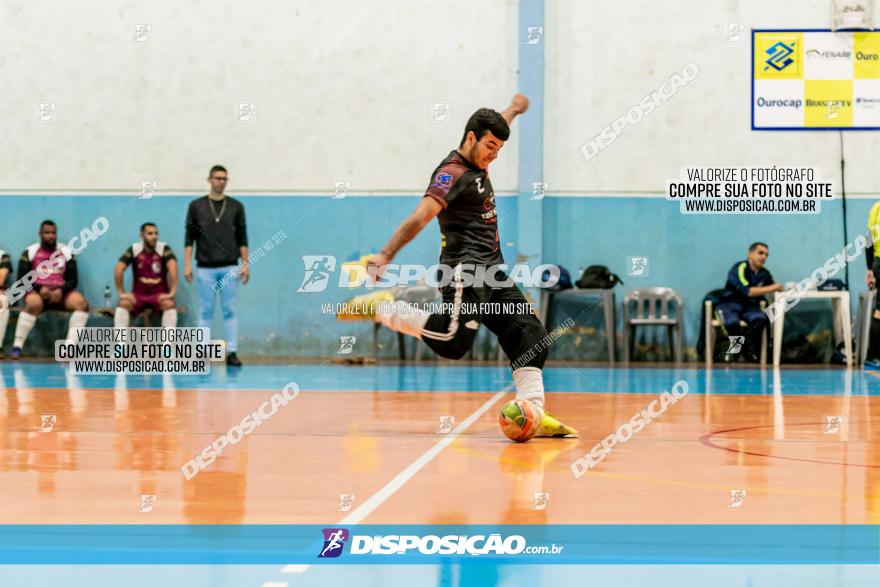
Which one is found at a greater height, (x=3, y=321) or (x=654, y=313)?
(x=654, y=313)

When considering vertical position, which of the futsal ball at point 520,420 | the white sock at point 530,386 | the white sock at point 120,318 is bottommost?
the futsal ball at point 520,420

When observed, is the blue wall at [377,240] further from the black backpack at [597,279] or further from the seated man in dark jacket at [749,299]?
the seated man in dark jacket at [749,299]

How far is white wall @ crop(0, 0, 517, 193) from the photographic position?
18.8 m

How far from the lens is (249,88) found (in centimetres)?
1895

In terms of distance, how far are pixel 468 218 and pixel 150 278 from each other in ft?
37.1

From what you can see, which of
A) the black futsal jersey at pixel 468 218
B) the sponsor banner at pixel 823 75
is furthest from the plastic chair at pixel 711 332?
the black futsal jersey at pixel 468 218

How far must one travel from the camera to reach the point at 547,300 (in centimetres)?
1823

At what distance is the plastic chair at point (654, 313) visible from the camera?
17953 mm

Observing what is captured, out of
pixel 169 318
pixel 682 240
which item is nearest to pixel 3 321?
pixel 169 318

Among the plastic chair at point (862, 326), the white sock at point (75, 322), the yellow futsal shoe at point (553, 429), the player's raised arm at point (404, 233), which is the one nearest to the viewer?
the player's raised arm at point (404, 233)

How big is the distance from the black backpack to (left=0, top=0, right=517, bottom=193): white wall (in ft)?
6.59

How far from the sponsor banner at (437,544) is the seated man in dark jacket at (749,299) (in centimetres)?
1323

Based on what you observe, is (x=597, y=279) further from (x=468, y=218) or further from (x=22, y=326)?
(x=468, y=218)

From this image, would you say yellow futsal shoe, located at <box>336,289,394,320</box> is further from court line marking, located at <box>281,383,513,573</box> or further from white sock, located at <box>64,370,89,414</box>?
court line marking, located at <box>281,383,513,573</box>
